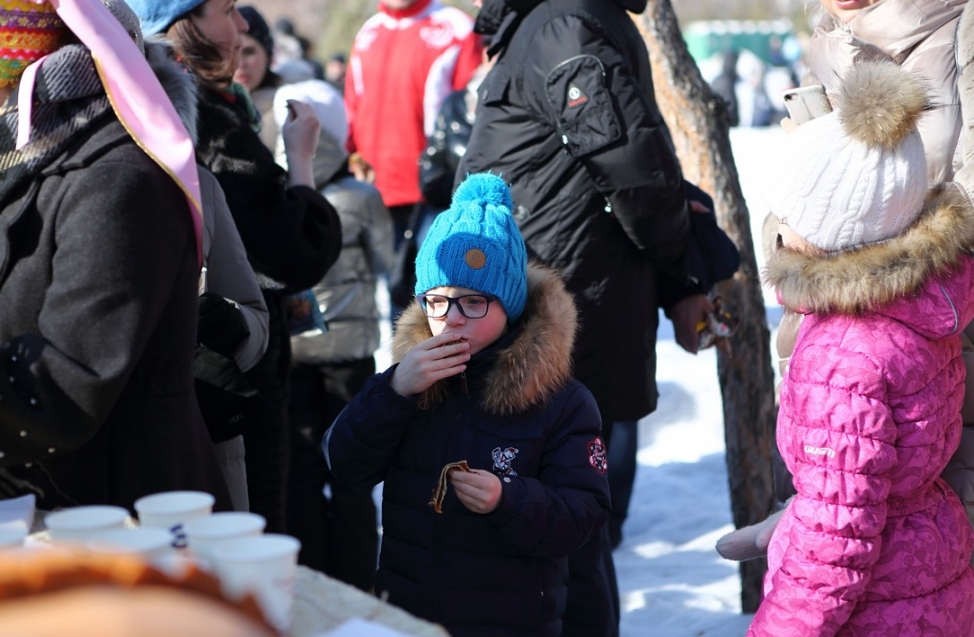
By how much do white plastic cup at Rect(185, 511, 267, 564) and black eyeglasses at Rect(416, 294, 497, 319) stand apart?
119 centimetres

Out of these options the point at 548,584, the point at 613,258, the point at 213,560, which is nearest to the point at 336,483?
the point at 613,258

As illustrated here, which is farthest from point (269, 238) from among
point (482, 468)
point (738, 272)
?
point (738, 272)

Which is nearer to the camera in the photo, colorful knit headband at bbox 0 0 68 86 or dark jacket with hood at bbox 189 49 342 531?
colorful knit headband at bbox 0 0 68 86

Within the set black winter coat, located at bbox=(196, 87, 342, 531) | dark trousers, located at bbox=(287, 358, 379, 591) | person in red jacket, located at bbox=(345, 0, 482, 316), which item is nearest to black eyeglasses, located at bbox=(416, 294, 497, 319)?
black winter coat, located at bbox=(196, 87, 342, 531)

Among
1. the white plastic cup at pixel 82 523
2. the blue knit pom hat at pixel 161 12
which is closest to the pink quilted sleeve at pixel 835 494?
the white plastic cup at pixel 82 523

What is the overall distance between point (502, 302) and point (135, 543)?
1.41 m

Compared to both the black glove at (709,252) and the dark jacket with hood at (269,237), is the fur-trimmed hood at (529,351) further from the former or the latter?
the black glove at (709,252)

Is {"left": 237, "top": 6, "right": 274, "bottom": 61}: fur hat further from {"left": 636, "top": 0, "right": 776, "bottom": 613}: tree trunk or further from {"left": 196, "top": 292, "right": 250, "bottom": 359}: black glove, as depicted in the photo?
{"left": 196, "top": 292, "right": 250, "bottom": 359}: black glove

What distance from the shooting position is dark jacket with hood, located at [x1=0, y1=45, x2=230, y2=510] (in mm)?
1859

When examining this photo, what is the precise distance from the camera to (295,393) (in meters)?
4.43

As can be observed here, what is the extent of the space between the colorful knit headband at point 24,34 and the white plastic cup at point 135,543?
1.01 meters

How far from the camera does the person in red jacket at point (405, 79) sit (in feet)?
23.6

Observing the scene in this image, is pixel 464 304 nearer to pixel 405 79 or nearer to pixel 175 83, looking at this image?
pixel 175 83

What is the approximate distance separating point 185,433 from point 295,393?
2.35 meters
